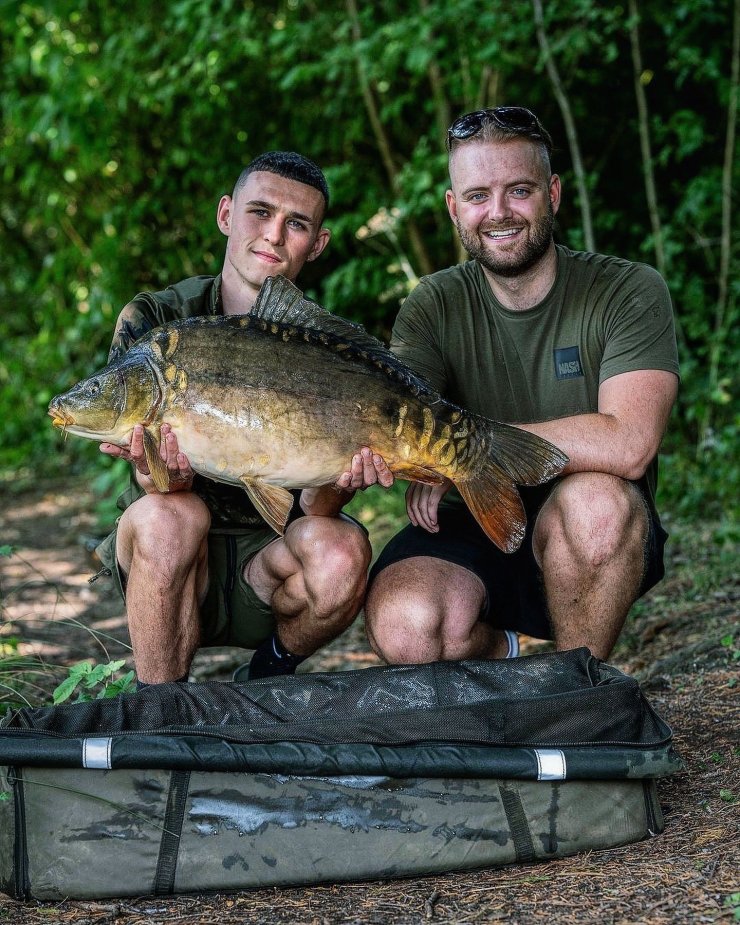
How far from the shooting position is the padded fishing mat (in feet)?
6.10

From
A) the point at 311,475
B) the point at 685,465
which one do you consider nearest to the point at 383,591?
the point at 311,475

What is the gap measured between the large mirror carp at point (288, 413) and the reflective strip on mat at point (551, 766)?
0.59 metres

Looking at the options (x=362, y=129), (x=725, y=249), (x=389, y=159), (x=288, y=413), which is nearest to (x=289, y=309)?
(x=288, y=413)

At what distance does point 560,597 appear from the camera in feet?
8.38

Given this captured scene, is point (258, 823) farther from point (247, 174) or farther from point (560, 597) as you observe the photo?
point (247, 174)

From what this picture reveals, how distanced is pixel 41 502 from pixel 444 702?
6.32 m

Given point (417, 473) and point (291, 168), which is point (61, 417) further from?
point (291, 168)

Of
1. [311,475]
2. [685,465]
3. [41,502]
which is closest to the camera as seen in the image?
[311,475]

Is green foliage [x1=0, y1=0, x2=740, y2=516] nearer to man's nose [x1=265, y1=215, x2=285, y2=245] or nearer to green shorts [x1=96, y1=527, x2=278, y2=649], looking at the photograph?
man's nose [x1=265, y1=215, x2=285, y2=245]

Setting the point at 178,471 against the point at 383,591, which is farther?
the point at 383,591

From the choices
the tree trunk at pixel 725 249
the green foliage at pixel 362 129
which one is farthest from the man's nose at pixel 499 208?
the tree trunk at pixel 725 249

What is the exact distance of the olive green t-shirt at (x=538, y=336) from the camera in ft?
8.85

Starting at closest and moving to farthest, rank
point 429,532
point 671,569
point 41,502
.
A: 1. point 429,532
2. point 671,569
3. point 41,502

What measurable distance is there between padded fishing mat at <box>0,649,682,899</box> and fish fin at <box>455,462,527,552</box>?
47cm
